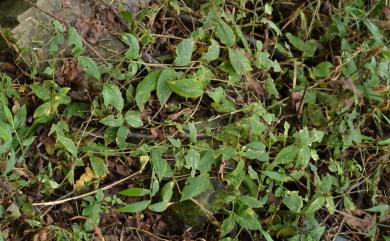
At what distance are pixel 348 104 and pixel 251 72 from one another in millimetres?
592

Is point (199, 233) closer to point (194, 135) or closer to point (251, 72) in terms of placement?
point (194, 135)

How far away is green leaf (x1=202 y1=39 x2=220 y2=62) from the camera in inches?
106

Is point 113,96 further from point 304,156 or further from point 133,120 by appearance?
point 304,156

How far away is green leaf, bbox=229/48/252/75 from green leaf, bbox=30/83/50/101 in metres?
Result: 0.96

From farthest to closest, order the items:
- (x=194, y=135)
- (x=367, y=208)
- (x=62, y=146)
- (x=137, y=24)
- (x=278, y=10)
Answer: (x=278, y=10) < (x=367, y=208) < (x=137, y=24) < (x=194, y=135) < (x=62, y=146)

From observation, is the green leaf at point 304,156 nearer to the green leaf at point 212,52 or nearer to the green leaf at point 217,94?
the green leaf at point 217,94

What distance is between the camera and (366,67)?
312cm

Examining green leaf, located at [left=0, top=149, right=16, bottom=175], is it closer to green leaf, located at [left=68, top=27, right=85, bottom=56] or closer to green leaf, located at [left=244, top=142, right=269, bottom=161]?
green leaf, located at [left=68, top=27, right=85, bottom=56]

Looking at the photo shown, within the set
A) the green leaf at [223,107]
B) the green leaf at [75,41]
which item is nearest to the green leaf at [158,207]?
the green leaf at [223,107]

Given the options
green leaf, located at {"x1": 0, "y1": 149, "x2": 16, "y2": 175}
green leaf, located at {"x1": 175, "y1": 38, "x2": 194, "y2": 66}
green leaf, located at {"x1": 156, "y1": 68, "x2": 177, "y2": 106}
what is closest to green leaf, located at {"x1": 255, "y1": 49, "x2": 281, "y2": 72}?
green leaf, located at {"x1": 175, "y1": 38, "x2": 194, "y2": 66}

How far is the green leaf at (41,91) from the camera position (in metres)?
2.45

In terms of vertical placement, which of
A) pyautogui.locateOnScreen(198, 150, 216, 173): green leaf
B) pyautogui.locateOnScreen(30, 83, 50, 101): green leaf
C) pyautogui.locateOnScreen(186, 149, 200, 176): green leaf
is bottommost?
pyautogui.locateOnScreen(198, 150, 216, 173): green leaf

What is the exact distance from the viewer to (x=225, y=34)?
2783 mm

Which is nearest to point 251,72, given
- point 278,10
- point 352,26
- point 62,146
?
point 278,10
